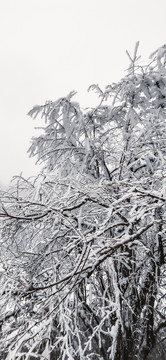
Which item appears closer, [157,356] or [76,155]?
[76,155]

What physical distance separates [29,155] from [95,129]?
3.59 ft

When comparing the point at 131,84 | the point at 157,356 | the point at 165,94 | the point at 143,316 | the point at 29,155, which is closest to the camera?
the point at 131,84

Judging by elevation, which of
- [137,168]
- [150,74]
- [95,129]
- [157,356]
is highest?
[150,74]

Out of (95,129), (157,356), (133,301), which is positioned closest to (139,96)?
(95,129)

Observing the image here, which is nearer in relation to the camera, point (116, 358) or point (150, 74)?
point (150, 74)

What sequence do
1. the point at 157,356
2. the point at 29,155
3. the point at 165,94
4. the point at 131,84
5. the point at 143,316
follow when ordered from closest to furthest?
1. the point at 131,84
2. the point at 165,94
3. the point at 143,316
4. the point at 29,155
5. the point at 157,356

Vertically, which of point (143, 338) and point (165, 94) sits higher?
point (165, 94)

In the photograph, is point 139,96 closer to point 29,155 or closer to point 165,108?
point 165,108

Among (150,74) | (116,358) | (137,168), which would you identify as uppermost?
(150,74)

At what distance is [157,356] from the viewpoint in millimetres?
6660

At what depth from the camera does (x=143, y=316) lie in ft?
13.1

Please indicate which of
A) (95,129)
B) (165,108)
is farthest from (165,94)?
(95,129)

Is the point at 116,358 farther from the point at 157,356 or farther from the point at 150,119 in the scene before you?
the point at 157,356

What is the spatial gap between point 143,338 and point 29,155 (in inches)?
128
